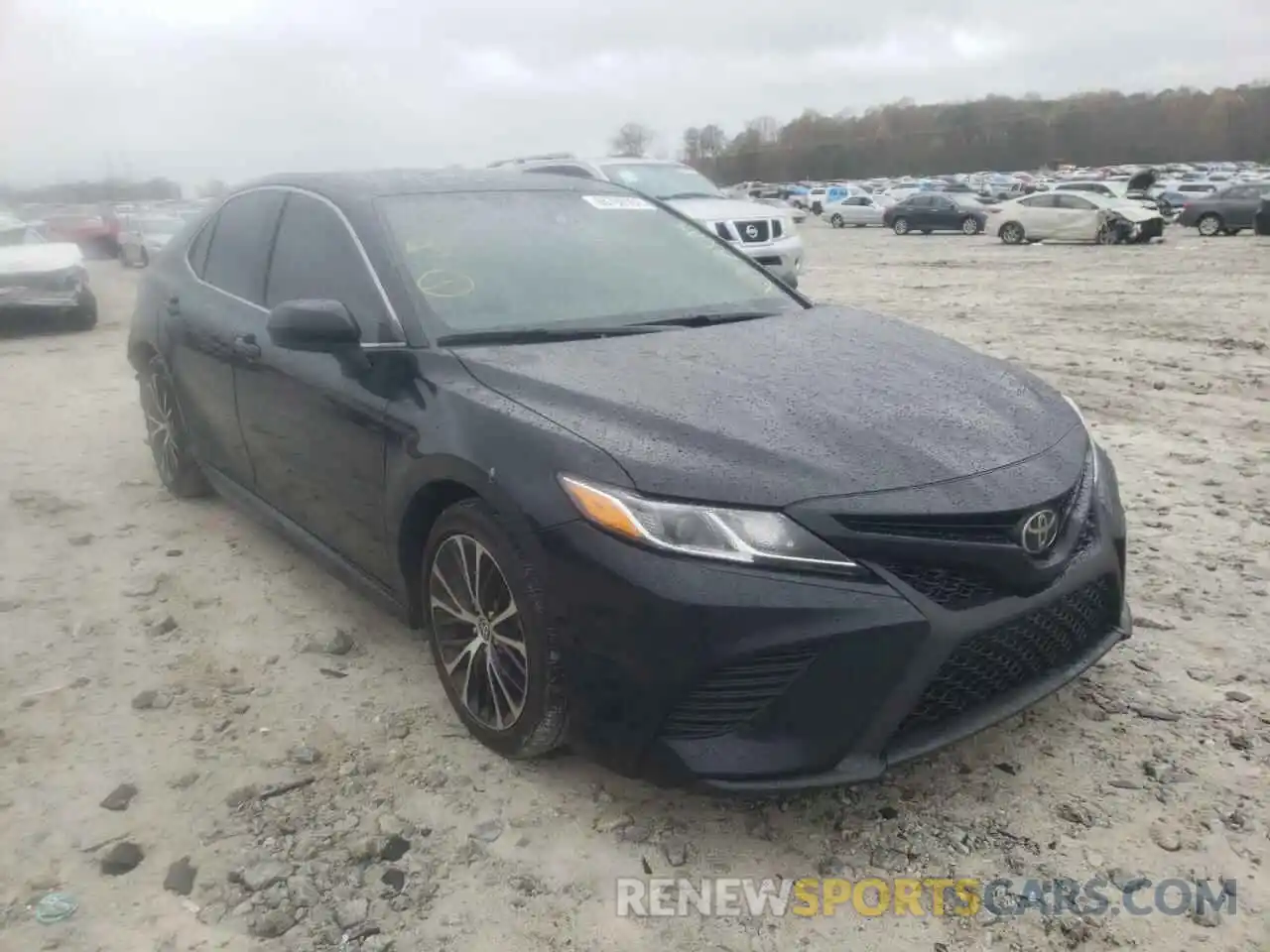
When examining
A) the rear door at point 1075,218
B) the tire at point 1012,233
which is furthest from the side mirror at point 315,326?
the tire at point 1012,233

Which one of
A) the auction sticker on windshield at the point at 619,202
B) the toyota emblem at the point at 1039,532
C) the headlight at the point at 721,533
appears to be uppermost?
the auction sticker on windshield at the point at 619,202

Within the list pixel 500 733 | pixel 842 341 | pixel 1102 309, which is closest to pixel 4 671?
pixel 500 733

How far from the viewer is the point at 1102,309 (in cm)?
1139

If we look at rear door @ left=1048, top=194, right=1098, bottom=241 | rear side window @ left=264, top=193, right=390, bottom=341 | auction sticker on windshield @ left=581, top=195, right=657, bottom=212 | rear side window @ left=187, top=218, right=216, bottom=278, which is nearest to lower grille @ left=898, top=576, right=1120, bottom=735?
rear side window @ left=264, top=193, right=390, bottom=341

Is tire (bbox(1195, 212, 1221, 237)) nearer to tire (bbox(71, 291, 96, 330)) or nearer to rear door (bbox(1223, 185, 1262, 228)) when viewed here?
rear door (bbox(1223, 185, 1262, 228))

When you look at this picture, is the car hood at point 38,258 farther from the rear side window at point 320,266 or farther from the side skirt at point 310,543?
the rear side window at point 320,266

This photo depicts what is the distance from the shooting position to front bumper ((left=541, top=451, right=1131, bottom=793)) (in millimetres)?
2223

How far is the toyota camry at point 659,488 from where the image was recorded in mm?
2268

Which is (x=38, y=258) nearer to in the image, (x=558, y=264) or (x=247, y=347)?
(x=247, y=347)

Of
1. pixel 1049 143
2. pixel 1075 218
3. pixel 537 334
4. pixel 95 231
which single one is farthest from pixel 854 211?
pixel 1049 143

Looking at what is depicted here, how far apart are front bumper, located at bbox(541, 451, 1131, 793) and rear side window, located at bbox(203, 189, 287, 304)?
2258mm

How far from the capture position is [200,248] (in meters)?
4.65

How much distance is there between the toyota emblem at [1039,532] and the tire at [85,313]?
11985 millimetres

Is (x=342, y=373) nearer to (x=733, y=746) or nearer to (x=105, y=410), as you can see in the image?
(x=733, y=746)
